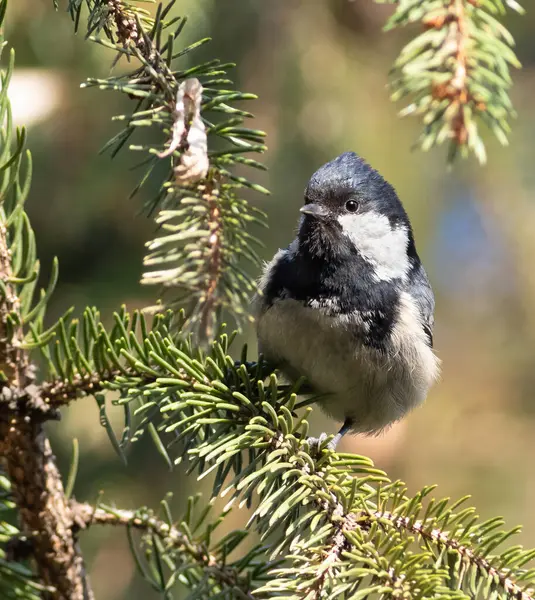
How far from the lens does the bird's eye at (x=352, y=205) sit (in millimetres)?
1267

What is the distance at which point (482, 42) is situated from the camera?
0.65m

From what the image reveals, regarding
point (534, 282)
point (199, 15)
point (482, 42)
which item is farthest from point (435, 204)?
point (482, 42)

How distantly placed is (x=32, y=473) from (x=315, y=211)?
642mm

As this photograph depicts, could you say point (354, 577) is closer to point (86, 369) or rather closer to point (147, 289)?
point (86, 369)

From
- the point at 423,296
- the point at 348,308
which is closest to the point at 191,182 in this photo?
the point at 348,308

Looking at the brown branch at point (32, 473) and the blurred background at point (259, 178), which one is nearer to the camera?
the brown branch at point (32, 473)

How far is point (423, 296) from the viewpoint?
53.6 inches

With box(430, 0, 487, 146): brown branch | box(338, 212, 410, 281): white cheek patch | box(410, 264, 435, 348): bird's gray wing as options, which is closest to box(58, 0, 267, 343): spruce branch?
box(430, 0, 487, 146): brown branch

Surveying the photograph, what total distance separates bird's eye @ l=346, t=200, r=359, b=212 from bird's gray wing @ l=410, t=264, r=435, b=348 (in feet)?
0.54

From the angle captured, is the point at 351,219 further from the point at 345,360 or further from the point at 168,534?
the point at 168,534

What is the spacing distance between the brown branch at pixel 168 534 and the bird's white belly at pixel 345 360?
375 millimetres

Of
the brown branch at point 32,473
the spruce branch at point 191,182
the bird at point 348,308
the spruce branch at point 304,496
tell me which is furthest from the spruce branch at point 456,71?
the bird at point 348,308

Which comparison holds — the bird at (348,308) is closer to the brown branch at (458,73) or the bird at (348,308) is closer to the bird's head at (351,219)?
the bird's head at (351,219)

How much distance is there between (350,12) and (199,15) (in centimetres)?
43
